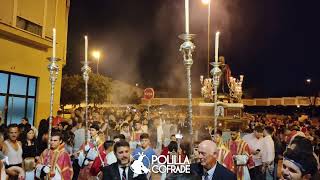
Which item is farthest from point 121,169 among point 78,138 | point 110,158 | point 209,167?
point 78,138

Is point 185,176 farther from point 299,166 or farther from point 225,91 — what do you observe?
point 225,91

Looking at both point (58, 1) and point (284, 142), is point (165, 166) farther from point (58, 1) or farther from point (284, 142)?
point (58, 1)

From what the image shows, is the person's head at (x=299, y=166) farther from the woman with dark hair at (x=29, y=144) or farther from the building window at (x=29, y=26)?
the building window at (x=29, y=26)

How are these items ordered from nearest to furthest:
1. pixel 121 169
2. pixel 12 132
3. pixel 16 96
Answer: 1. pixel 121 169
2. pixel 12 132
3. pixel 16 96

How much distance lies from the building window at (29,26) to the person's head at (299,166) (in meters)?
14.7

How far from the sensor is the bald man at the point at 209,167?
4.23m

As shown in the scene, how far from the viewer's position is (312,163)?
3.19 m

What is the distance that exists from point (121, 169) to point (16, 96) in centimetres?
1224

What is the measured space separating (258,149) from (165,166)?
14.5ft

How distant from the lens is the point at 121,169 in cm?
458

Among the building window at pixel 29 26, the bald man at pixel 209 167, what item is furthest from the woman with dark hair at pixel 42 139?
the building window at pixel 29 26

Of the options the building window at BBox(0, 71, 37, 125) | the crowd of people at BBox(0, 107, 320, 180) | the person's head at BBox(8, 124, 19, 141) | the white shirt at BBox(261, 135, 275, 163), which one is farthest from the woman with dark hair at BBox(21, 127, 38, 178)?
the building window at BBox(0, 71, 37, 125)

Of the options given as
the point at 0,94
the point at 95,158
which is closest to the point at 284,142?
the point at 95,158

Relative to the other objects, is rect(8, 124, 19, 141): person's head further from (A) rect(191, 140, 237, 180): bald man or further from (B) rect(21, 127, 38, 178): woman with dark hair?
(A) rect(191, 140, 237, 180): bald man
